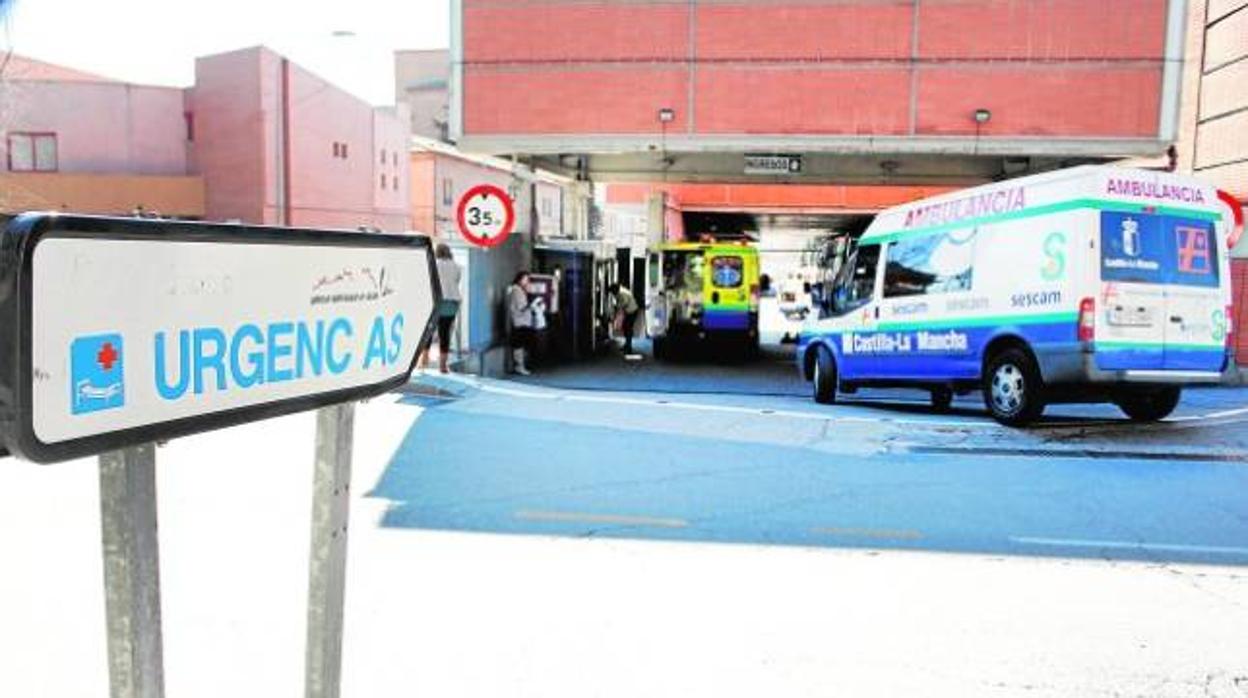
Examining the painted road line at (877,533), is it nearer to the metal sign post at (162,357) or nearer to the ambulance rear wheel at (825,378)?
the metal sign post at (162,357)

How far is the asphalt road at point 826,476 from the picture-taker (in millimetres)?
6402

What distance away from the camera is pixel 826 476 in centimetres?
815

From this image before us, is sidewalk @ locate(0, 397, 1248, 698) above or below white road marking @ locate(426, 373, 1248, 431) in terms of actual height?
above

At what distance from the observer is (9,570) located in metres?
5.29

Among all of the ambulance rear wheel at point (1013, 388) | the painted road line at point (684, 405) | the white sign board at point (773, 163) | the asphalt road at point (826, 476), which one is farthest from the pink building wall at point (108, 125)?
the ambulance rear wheel at point (1013, 388)

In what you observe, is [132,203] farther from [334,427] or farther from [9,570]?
[334,427]

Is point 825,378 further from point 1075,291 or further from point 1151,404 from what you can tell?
point 1075,291

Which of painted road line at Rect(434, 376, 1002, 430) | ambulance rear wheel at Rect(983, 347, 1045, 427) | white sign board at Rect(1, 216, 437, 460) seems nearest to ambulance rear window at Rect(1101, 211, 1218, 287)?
ambulance rear wheel at Rect(983, 347, 1045, 427)

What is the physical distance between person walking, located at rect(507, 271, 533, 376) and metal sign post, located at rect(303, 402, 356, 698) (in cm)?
1430

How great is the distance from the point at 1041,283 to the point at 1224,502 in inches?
139

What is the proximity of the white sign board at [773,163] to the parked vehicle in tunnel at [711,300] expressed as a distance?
4.60m

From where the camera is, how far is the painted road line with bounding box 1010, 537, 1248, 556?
6055 mm

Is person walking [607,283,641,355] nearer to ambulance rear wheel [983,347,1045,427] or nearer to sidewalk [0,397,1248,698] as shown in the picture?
ambulance rear wheel [983,347,1045,427]

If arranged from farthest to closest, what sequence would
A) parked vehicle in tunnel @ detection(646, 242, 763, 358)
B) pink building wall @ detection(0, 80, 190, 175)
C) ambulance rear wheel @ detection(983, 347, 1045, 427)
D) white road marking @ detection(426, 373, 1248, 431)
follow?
pink building wall @ detection(0, 80, 190, 175) < parked vehicle in tunnel @ detection(646, 242, 763, 358) < white road marking @ detection(426, 373, 1248, 431) < ambulance rear wheel @ detection(983, 347, 1045, 427)
